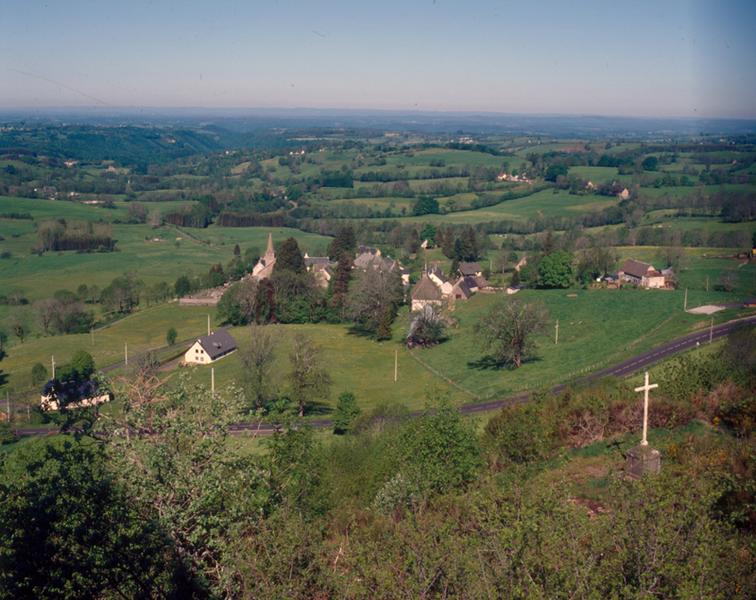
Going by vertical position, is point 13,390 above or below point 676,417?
below

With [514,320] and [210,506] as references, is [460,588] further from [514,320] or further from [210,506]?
[514,320]

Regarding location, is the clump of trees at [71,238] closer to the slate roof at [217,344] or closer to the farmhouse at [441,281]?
the farmhouse at [441,281]

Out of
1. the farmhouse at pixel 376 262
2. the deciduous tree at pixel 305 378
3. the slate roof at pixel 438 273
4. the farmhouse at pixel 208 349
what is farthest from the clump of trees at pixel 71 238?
the deciduous tree at pixel 305 378

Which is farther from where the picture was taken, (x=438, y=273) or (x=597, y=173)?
(x=597, y=173)

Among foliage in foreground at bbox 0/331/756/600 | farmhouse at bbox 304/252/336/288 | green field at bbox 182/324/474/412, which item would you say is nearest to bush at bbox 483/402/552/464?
foliage in foreground at bbox 0/331/756/600

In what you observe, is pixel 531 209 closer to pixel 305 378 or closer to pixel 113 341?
pixel 113 341

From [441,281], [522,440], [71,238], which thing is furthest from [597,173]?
[522,440]

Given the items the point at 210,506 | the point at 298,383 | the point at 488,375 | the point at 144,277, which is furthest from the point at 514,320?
the point at 144,277

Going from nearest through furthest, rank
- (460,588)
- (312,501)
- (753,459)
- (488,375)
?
(460,588) < (753,459) < (312,501) < (488,375)
